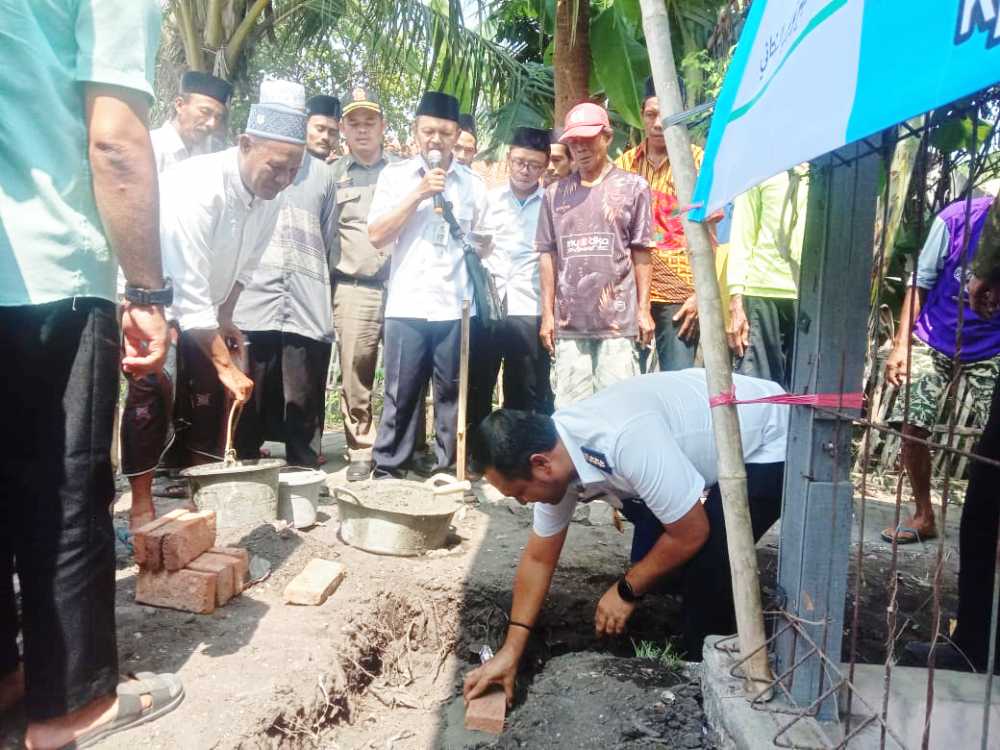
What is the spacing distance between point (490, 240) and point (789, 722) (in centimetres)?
342

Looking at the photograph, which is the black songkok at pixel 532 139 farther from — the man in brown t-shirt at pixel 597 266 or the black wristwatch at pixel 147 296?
the black wristwatch at pixel 147 296

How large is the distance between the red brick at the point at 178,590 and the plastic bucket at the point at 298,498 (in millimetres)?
911

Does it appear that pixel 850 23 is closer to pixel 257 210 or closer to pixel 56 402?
pixel 56 402

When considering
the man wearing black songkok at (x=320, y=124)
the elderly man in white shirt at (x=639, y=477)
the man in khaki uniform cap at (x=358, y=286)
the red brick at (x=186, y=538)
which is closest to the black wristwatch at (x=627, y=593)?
the elderly man in white shirt at (x=639, y=477)

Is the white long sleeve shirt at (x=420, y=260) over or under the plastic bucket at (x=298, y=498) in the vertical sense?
over

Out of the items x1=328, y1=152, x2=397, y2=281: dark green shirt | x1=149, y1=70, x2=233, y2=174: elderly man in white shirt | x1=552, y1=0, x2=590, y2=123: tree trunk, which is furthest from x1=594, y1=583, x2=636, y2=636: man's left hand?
x1=552, y1=0, x2=590, y2=123: tree trunk

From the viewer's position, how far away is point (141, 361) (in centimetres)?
211

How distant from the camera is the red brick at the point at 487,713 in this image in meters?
2.54

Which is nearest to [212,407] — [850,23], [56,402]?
[56,402]

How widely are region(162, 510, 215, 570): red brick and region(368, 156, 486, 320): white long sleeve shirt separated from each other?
6.03ft

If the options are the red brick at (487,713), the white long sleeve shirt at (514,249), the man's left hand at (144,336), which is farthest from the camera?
the white long sleeve shirt at (514,249)

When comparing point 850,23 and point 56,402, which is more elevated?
point 850,23

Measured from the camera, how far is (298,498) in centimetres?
365

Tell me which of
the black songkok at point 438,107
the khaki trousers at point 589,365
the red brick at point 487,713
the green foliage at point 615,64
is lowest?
the red brick at point 487,713
